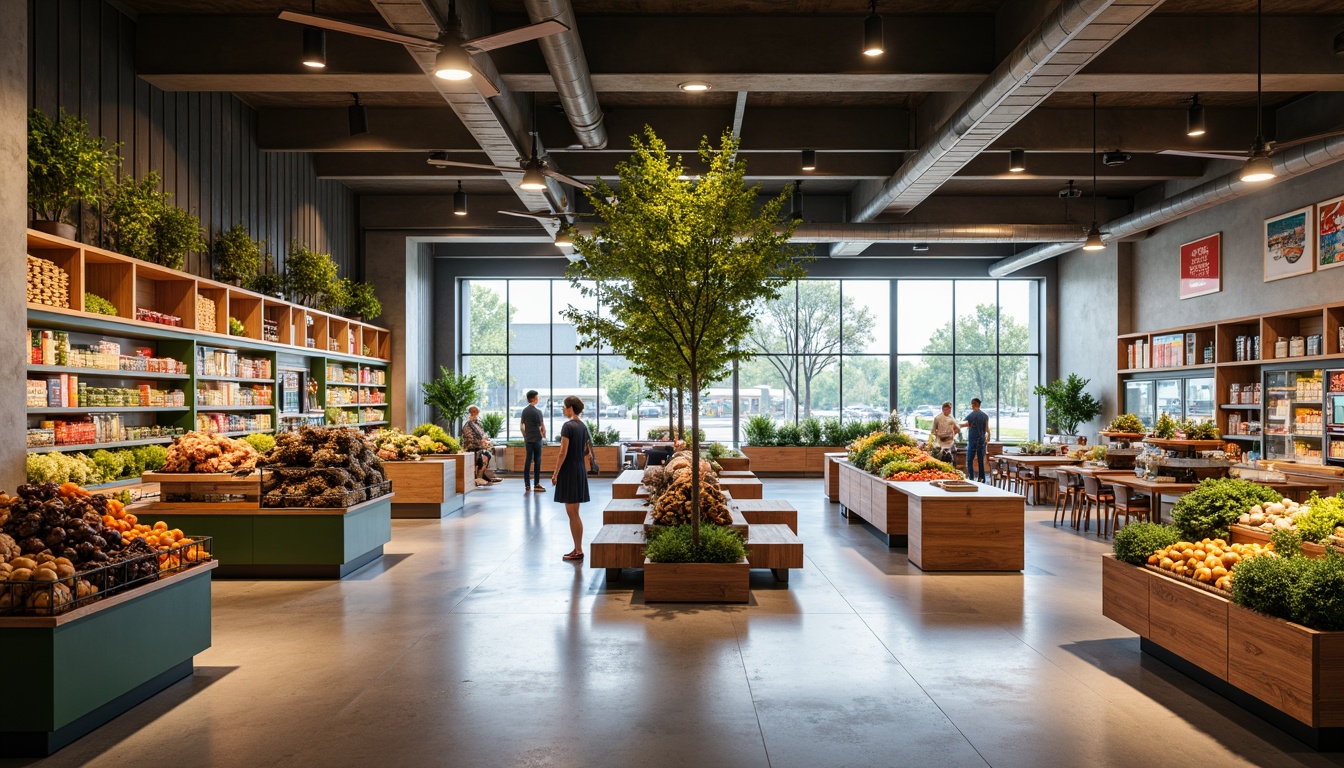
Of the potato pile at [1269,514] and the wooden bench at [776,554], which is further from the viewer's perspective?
the wooden bench at [776,554]

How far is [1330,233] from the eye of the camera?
36.3 feet

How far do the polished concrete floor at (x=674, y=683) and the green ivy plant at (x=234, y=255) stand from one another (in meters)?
4.49

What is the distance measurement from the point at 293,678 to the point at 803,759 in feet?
10.2

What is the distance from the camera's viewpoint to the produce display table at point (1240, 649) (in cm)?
391

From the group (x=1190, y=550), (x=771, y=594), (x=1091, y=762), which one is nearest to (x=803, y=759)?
(x=1091, y=762)

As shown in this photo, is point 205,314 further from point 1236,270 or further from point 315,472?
point 1236,270

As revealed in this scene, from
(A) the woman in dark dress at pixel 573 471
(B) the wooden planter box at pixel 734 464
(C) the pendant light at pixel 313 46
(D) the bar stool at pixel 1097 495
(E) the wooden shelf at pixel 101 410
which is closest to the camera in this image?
(C) the pendant light at pixel 313 46

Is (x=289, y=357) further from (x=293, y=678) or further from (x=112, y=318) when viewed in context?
(x=293, y=678)

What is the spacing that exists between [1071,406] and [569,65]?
13.9m

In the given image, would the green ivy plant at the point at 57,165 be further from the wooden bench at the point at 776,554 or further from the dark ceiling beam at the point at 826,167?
the wooden bench at the point at 776,554

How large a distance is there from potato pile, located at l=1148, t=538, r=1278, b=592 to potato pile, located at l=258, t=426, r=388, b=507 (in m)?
6.80

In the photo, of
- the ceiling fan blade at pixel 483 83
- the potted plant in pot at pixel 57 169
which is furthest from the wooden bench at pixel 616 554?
the potted plant in pot at pixel 57 169

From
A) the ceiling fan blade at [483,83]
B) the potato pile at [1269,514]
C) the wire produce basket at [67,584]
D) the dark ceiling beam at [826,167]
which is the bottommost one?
the wire produce basket at [67,584]

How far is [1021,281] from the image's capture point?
20812 millimetres
